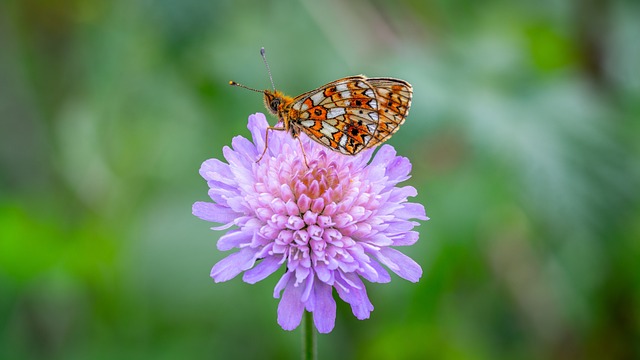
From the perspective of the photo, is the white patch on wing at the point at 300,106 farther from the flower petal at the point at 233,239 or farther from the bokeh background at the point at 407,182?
the bokeh background at the point at 407,182

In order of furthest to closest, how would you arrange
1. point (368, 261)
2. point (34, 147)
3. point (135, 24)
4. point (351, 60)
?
point (34, 147) → point (135, 24) → point (351, 60) → point (368, 261)

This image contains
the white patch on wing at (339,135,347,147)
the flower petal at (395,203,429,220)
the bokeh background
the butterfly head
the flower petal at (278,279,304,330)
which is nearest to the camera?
the flower petal at (278,279,304,330)

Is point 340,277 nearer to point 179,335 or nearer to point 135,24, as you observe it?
point 179,335

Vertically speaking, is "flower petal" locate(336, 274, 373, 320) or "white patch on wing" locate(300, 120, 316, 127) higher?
"white patch on wing" locate(300, 120, 316, 127)

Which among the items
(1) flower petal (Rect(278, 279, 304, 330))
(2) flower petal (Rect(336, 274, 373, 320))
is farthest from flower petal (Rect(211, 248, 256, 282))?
(2) flower petal (Rect(336, 274, 373, 320))

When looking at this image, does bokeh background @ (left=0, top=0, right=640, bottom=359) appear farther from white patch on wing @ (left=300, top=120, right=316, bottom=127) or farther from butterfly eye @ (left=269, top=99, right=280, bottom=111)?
white patch on wing @ (left=300, top=120, right=316, bottom=127)

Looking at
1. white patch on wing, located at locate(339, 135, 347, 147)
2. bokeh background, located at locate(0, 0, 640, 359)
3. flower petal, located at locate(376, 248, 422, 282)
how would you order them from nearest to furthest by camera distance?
1. flower petal, located at locate(376, 248, 422, 282)
2. white patch on wing, located at locate(339, 135, 347, 147)
3. bokeh background, located at locate(0, 0, 640, 359)

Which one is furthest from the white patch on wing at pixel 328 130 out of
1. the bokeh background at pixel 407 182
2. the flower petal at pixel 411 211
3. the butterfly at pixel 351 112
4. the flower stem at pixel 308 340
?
the bokeh background at pixel 407 182

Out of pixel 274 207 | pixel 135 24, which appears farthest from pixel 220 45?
pixel 274 207
